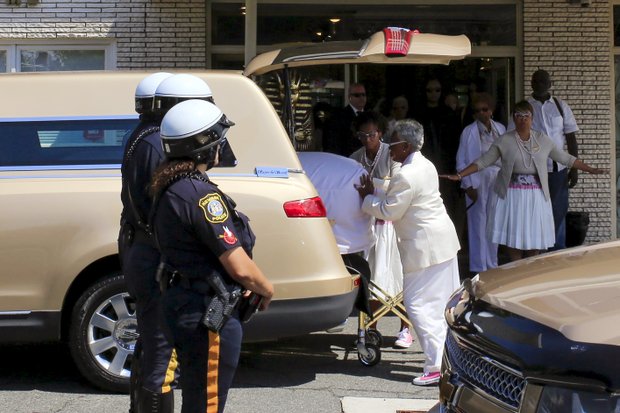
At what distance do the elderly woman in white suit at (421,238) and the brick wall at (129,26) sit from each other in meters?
5.05

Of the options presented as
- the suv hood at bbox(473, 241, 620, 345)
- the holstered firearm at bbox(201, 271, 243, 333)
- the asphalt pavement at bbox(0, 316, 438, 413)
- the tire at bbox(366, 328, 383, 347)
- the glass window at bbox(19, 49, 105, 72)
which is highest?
the glass window at bbox(19, 49, 105, 72)

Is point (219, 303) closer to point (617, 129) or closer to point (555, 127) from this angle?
point (555, 127)

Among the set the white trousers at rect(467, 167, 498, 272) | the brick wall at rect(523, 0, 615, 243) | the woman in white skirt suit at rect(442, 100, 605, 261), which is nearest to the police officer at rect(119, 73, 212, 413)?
the woman in white skirt suit at rect(442, 100, 605, 261)

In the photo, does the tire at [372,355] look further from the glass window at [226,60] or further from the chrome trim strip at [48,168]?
the glass window at [226,60]

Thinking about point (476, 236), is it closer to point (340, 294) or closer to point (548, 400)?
point (340, 294)

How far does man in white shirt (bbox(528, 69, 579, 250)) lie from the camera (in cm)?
1041

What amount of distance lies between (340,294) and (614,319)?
352 cm

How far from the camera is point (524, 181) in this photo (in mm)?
9242

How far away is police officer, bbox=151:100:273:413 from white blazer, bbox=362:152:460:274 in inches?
107

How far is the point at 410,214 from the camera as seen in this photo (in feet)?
22.6

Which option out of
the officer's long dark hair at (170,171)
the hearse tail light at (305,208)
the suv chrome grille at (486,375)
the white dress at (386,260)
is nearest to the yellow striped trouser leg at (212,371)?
the officer's long dark hair at (170,171)

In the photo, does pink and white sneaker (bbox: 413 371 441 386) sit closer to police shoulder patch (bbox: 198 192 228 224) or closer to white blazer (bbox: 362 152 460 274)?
white blazer (bbox: 362 152 460 274)

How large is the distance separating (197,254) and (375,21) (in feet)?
27.0

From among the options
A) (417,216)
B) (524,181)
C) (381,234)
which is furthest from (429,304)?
(524,181)
